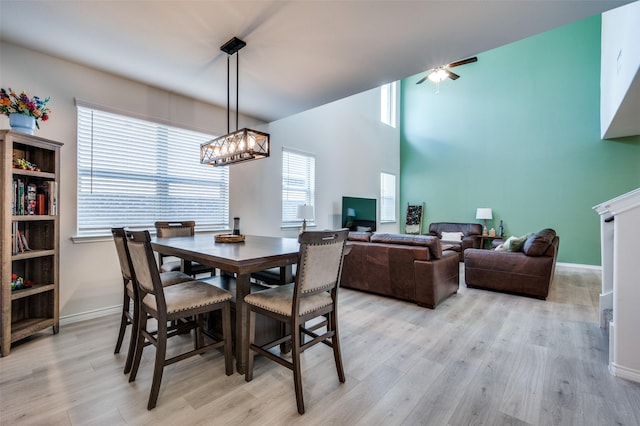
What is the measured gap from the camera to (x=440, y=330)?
2.71m

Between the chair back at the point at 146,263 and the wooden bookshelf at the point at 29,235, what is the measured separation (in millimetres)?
1328

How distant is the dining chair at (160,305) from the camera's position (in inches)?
64.3

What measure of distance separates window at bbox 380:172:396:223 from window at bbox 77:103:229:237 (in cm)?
451

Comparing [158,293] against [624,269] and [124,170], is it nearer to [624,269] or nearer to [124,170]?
[124,170]

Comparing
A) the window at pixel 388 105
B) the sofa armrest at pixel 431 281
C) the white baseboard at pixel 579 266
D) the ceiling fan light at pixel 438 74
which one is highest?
the window at pixel 388 105

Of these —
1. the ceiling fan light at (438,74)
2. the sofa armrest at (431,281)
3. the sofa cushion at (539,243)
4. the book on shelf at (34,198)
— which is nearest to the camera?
the book on shelf at (34,198)

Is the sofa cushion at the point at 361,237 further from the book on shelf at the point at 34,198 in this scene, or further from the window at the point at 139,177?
the book on shelf at the point at 34,198

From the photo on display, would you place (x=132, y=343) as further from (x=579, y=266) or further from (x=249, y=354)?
(x=579, y=266)

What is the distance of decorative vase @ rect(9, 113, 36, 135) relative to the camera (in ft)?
7.43

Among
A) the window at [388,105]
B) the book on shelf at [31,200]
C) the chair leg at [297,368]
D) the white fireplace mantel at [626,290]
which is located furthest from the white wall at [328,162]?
the white fireplace mantel at [626,290]

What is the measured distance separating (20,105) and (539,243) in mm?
5531

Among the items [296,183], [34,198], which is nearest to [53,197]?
[34,198]

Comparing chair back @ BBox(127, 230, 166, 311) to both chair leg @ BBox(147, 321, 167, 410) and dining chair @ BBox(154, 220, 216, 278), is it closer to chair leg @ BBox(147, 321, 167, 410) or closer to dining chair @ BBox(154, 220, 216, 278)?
chair leg @ BBox(147, 321, 167, 410)

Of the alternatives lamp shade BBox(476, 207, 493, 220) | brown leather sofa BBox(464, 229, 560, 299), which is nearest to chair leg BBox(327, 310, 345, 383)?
brown leather sofa BBox(464, 229, 560, 299)
